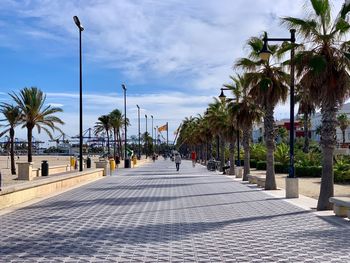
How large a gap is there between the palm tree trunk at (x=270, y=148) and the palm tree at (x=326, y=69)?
23.7 feet

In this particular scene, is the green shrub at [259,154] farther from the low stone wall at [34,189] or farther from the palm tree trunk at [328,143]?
the palm tree trunk at [328,143]

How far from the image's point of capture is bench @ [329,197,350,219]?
478 inches

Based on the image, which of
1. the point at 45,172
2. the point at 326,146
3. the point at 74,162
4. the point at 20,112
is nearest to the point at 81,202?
the point at 326,146

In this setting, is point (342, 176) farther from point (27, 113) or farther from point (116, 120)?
point (116, 120)

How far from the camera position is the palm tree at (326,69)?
1374 cm

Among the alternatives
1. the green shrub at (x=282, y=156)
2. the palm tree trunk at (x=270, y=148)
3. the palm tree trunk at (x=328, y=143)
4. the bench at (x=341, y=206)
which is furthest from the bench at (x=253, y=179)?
the green shrub at (x=282, y=156)

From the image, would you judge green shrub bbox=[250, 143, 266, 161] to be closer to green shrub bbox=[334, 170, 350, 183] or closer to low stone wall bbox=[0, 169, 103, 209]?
green shrub bbox=[334, 170, 350, 183]

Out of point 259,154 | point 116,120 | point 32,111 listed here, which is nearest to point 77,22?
point 32,111

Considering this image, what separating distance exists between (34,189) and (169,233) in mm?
8821

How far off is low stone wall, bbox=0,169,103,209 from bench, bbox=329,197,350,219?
8842mm

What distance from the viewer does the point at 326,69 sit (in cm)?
1361

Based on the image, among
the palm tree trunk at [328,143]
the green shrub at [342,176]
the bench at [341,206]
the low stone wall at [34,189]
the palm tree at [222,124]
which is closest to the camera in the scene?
the bench at [341,206]

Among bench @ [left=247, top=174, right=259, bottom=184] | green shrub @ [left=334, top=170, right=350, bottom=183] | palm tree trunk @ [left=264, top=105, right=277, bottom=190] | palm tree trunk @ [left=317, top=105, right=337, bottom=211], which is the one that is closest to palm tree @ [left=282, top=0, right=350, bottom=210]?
palm tree trunk @ [left=317, top=105, right=337, bottom=211]

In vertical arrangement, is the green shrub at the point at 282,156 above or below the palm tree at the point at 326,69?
below
